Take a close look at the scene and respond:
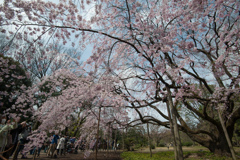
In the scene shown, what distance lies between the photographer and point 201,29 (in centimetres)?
571

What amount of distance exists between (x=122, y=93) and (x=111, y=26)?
331 centimetres

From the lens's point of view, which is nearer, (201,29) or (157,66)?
(157,66)

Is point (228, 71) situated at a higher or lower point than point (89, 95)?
higher

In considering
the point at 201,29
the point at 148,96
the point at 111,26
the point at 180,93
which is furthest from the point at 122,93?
the point at 201,29

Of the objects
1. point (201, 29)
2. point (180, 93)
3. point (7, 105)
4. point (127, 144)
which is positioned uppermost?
point (201, 29)

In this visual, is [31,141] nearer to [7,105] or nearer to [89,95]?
[89,95]

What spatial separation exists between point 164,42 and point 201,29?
9.53 ft

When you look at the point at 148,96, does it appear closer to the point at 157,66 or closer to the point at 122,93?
the point at 122,93

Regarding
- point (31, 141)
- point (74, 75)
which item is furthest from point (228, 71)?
point (31, 141)

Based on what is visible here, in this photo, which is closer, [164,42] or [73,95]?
[164,42]

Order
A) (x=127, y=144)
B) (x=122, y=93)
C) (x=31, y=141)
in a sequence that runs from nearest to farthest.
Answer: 1. (x=122, y=93)
2. (x=31, y=141)
3. (x=127, y=144)

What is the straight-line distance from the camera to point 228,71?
22.8ft

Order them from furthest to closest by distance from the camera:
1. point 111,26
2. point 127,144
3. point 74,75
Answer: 1. point 127,144
2. point 74,75
3. point 111,26

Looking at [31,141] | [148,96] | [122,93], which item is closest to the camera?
[148,96]
